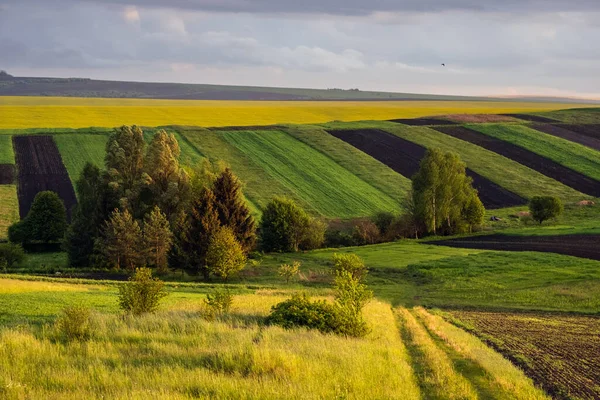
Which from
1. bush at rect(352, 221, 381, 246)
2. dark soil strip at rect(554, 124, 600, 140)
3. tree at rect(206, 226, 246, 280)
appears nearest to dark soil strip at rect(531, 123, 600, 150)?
dark soil strip at rect(554, 124, 600, 140)

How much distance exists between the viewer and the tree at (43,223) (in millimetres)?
67125

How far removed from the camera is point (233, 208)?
205 feet

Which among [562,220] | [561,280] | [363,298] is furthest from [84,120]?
[363,298]

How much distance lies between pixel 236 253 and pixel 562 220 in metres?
49.2

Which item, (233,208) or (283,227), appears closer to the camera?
(233,208)

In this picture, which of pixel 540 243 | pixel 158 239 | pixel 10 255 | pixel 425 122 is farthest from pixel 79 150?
pixel 425 122

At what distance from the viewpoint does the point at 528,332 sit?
28125 mm

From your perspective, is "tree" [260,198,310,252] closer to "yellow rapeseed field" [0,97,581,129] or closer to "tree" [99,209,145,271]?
"tree" [99,209,145,271]

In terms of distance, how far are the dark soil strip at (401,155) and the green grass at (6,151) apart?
58.9 metres

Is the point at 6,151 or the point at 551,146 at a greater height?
the point at 551,146

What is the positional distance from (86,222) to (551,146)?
294 feet

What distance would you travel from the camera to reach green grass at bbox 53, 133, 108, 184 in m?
91.4

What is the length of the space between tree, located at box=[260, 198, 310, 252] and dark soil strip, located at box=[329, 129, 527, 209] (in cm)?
3231

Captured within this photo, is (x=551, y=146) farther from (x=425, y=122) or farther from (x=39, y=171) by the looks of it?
(x=39, y=171)
